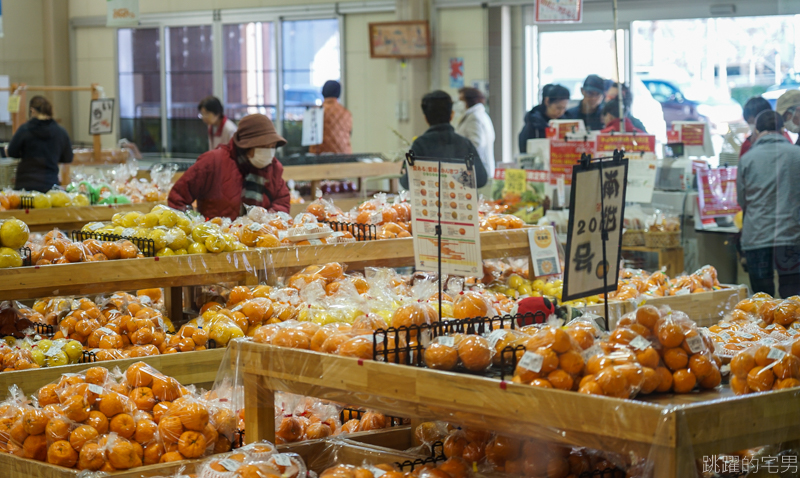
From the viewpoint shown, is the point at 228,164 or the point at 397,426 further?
the point at 228,164

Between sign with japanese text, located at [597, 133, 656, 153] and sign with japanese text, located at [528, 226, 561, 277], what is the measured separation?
209 cm

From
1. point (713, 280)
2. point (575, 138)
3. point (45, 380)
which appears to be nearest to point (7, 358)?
point (45, 380)

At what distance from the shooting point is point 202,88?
13031mm

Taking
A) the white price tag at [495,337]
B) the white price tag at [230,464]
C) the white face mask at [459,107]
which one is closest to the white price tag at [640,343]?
the white price tag at [495,337]

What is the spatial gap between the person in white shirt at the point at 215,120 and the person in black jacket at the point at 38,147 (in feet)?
4.17

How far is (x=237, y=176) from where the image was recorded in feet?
16.9

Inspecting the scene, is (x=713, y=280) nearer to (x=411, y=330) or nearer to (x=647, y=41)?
(x=411, y=330)

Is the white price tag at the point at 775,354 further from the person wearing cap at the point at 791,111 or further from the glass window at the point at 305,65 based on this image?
the glass window at the point at 305,65

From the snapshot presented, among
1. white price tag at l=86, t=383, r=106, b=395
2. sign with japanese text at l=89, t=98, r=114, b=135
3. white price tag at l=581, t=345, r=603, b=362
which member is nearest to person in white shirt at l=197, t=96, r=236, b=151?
sign with japanese text at l=89, t=98, r=114, b=135

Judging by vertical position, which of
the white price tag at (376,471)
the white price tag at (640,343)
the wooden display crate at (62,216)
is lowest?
the white price tag at (376,471)

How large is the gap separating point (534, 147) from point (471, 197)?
469 centimetres

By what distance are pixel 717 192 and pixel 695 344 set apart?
5241 millimetres

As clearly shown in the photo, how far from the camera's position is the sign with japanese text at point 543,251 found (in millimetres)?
4523

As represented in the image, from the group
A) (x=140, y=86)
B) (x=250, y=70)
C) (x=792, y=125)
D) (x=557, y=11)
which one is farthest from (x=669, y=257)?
(x=140, y=86)
